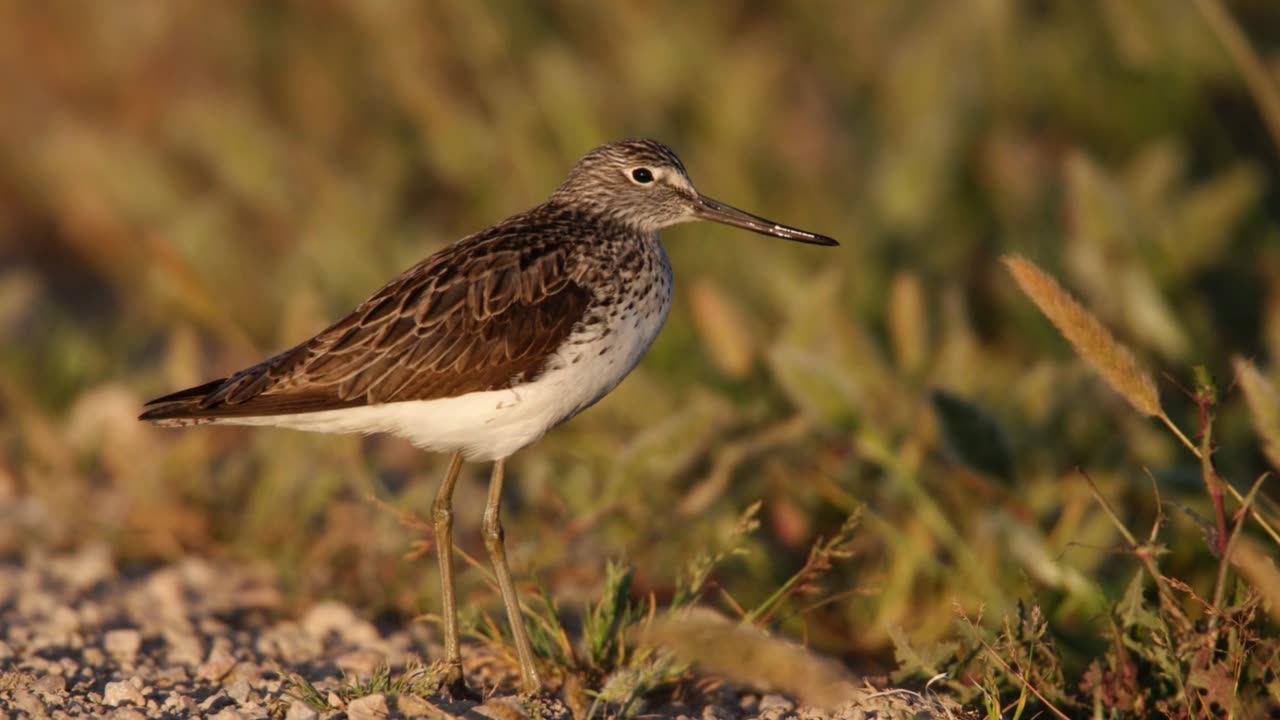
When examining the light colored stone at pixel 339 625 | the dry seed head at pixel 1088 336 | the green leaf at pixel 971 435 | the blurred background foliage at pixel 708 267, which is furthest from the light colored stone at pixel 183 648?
the dry seed head at pixel 1088 336

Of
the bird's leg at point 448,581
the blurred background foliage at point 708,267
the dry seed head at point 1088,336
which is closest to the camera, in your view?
the dry seed head at point 1088,336

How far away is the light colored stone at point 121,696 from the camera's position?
4234 millimetres

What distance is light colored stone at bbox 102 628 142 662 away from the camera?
4824mm

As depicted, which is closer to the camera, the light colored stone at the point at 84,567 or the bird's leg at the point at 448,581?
the bird's leg at the point at 448,581

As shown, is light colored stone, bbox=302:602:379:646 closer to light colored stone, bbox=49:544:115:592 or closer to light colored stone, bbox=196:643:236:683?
light colored stone, bbox=196:643:236:683

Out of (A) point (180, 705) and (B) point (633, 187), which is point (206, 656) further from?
(B) point (633, 187)

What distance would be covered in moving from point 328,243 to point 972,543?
3.82 m

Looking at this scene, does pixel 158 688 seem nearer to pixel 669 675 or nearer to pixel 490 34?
pixel 669 675

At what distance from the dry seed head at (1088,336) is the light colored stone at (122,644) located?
304cm

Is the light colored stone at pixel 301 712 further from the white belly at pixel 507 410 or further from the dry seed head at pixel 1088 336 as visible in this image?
the dry seed head at pixel 1088 336

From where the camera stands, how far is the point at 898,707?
163 inches

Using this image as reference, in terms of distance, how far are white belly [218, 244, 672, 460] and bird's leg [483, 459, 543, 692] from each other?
294 millimetres

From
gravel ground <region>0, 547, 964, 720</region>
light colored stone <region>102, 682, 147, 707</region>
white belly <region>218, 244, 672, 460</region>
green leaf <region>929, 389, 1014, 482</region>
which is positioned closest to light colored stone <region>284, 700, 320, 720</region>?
gravel ground <region>0, 547, 964, 720</region>

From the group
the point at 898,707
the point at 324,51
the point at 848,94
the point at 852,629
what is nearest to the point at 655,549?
the point at 852,629
